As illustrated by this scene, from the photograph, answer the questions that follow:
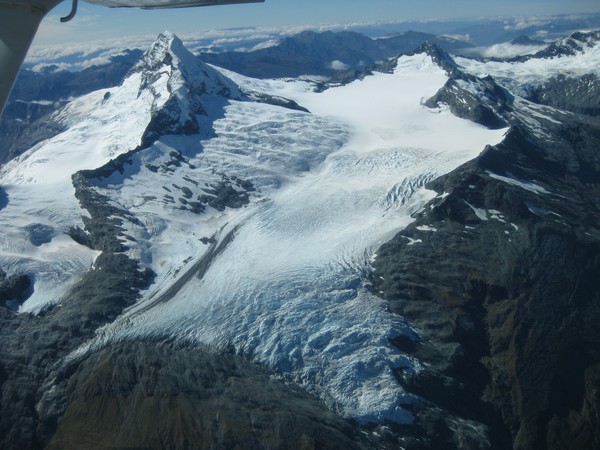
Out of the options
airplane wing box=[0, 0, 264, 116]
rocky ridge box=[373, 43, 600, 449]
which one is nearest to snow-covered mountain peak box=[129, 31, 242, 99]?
rocky ridge box=[373, 43, 600, 449]

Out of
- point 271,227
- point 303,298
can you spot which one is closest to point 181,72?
point 271,227

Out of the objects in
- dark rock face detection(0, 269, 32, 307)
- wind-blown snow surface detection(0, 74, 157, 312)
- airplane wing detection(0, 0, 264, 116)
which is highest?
airplane wing detection(0, 0, 264, 116)

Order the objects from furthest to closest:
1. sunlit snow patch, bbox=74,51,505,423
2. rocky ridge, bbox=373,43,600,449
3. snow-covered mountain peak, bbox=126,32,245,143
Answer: snow-covered mountain peak, bbox=126,32,245,143 → sunlit snow patch, bbox=74,51,505,423 → rocky ridge, bbox=373,43,600,449

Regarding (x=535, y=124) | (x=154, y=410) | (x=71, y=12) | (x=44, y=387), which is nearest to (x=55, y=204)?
(x=44, y=387)

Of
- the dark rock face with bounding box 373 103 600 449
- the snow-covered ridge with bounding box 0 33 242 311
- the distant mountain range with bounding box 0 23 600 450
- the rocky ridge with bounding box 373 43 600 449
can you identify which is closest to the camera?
the distant mountain range with bounding box 0 23 600 450

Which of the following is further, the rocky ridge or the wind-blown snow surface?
the wind-blown snow surface

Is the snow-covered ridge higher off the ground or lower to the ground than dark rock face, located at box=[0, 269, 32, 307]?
higher

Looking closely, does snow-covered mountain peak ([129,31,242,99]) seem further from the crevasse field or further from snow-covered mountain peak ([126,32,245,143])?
the crevasse field
